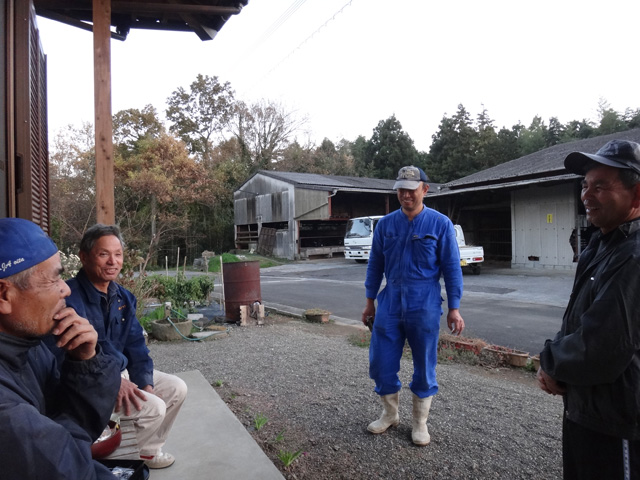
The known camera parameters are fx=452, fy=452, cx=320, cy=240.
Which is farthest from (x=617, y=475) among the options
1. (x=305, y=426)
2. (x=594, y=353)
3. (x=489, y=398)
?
(x=489, y=398)

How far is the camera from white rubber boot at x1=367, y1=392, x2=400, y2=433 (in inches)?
131

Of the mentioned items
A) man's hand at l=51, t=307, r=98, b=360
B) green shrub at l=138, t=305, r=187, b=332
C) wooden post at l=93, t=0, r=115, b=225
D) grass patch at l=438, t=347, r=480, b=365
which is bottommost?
grass patch at l=438, t=347, r=480, b=365

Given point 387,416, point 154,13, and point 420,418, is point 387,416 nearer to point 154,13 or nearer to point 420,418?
point 420,418

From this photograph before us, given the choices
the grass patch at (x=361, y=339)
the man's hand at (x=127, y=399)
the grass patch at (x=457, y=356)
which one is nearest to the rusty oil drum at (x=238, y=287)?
the grass patch at (x=361, y=339)

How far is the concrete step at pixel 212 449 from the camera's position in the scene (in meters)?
2.53

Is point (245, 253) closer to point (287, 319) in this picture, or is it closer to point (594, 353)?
point (287, 319)

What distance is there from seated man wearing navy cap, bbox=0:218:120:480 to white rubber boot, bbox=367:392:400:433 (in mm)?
2340

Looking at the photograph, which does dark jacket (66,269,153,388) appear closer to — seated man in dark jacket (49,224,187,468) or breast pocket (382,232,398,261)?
seated man in dark jacket (49,224,187,468)

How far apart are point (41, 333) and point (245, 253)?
1128 inches

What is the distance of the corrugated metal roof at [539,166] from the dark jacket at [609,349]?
16.2m

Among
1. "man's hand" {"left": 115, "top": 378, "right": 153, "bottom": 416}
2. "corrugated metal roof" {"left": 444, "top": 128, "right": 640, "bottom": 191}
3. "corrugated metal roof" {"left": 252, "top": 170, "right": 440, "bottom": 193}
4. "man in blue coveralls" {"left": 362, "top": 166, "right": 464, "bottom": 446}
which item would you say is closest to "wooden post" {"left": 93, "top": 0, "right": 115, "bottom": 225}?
"man's hand" {"left": 115, "top": 378, "right": 153, "bottom": 416}

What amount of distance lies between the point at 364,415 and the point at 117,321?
2.13 meters

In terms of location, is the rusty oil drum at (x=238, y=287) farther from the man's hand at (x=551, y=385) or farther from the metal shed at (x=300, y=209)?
the metal shed at (x=300, y=209)

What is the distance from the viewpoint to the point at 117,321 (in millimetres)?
2562
